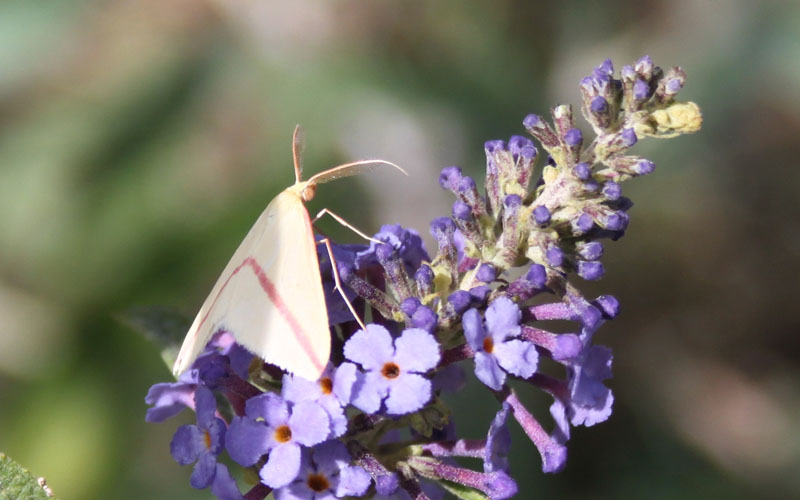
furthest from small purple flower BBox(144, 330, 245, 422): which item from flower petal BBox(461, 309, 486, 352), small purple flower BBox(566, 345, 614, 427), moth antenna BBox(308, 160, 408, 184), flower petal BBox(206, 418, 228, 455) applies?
small purple flower BBox(566, 345, 614, 427)

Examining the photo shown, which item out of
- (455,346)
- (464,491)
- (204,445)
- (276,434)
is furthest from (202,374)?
(464,491)

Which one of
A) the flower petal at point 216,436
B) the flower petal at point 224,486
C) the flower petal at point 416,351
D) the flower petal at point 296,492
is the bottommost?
the flower petal at point 296,492

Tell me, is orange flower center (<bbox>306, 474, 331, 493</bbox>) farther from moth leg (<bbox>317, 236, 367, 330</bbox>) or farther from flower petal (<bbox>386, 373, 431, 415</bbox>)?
moth leg (<bbox>317, 236, 367, 330</bbox>)

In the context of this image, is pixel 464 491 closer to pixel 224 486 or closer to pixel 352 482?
pixel 352 482

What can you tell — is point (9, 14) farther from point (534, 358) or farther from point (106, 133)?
point (534, 358)

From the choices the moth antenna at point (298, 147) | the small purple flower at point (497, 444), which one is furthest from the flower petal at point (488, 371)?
the moth antenna at point (298, 147)

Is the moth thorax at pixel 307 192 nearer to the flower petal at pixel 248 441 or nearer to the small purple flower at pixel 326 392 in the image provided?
the small purple flower at pixel 326 392

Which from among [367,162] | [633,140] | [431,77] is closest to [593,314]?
[633,140]
